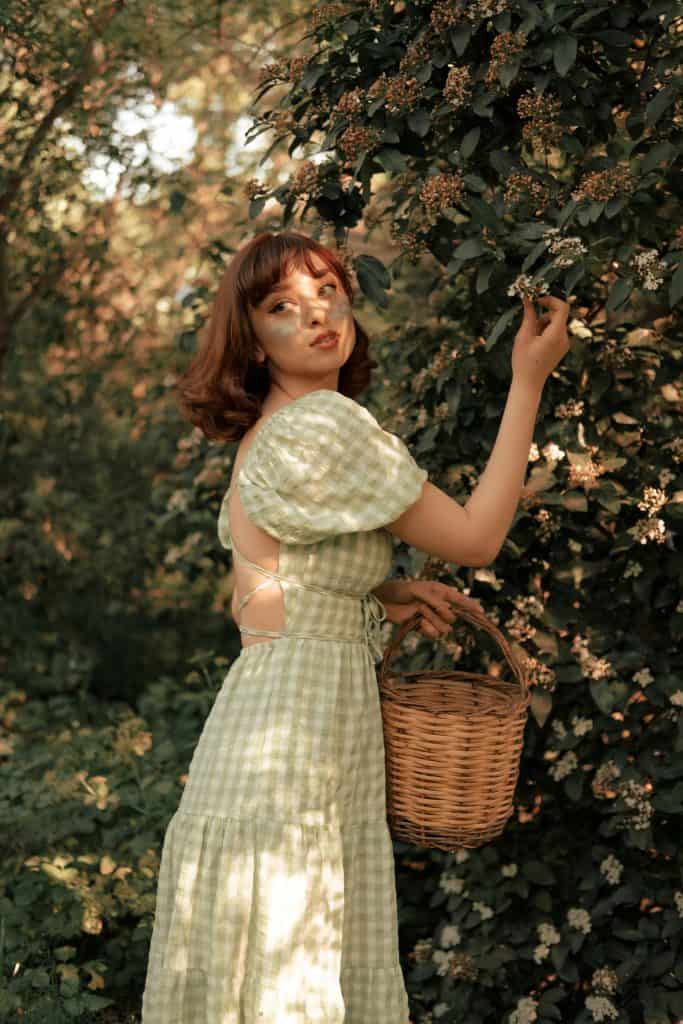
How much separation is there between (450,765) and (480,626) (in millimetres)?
317

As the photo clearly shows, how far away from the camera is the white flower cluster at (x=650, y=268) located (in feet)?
6.97

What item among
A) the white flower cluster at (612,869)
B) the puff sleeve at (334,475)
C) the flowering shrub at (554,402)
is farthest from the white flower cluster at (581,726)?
the puff sleeve at (334,475)

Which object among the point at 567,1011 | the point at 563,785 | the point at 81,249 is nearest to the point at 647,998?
the point at 567,1011

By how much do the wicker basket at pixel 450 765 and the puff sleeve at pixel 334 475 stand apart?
353 millimetres

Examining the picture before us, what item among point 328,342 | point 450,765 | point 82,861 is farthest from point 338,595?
point 82,861

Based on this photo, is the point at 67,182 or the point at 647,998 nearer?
the point at 647,998

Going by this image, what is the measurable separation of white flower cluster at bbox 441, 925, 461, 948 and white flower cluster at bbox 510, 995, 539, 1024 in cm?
22

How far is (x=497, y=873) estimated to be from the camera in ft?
9.59

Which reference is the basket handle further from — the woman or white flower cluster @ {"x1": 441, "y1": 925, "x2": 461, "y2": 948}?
white flower cluster @ {"x1": 441, "y1": 925, "x2": 461, "y2": 948}

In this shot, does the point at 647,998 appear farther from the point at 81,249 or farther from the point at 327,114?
the point at 81,249

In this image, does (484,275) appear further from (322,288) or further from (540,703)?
(540,703)

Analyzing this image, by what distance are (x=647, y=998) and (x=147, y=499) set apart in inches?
125

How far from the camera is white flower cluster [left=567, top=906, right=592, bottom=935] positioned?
274 cm

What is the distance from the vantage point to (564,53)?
2.12m
